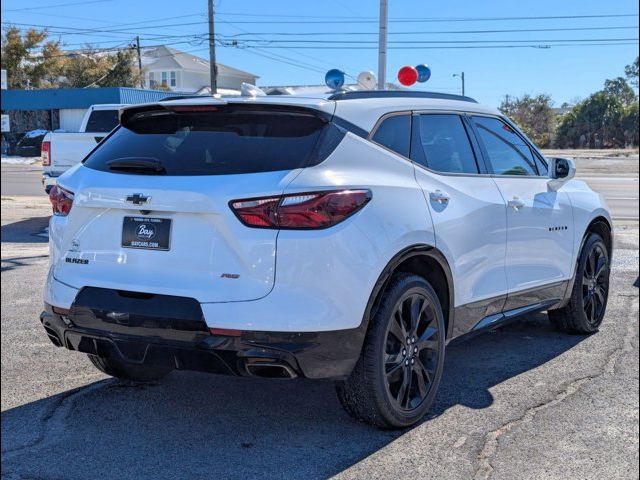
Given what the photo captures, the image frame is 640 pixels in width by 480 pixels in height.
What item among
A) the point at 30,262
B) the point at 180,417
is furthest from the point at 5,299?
the point at 180,417

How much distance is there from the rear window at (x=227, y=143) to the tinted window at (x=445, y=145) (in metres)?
0.81

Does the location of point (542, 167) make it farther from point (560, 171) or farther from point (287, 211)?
point (287, 211)

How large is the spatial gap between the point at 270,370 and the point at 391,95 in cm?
193

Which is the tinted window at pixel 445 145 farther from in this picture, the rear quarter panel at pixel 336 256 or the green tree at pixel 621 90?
the green tree at pixel 621 90

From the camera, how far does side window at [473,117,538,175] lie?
5168 mm

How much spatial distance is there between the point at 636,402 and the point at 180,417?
2.77 meters

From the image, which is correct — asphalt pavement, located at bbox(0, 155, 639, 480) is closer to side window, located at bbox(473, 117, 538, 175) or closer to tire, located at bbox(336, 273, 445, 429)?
tire, located at bbox(336, 273, 445, 429)

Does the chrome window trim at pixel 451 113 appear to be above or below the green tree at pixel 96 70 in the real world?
below

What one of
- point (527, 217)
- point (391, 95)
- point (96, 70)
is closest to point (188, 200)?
point (391, 95)

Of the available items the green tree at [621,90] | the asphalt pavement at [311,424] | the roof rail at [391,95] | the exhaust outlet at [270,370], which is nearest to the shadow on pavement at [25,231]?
the asphalt pavement at [311,424]

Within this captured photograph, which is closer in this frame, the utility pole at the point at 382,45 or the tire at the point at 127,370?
the tire at the point at 127,370

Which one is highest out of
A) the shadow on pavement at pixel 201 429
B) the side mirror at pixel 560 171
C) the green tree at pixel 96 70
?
the green tree at pixel 96 70

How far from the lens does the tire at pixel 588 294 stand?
600 centimetres

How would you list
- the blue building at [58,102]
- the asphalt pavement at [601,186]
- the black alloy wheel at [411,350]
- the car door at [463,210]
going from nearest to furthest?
the black alloy wheel at [411,350] < the car door at [463,210] < the blue building at [58,102] < the asphalt pavement at [601,186]
